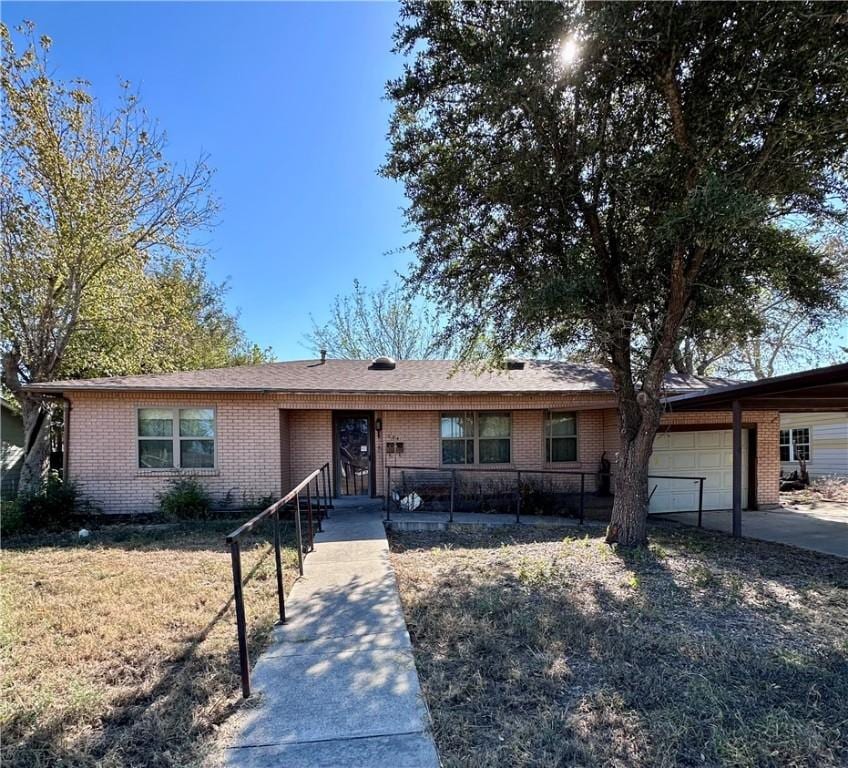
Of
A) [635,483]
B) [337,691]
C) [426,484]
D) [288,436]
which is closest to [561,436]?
[426,484]

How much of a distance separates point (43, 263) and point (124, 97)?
4242 millimetres

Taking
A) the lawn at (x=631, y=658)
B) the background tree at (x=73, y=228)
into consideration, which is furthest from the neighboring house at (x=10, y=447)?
the lawn at (x=631, y=658)

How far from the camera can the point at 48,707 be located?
9.99ft

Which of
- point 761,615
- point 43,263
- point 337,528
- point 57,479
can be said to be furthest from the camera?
point 43,263

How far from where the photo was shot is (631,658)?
11.8 feet

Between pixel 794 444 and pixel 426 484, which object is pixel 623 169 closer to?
pixel 426 484

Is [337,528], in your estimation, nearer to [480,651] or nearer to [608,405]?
[480,651]

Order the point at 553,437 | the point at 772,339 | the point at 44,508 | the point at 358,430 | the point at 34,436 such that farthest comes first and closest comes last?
the point at 772,339 < the point at 553,437 < the point at 358,430 < the point at 34,436 < the point at 44,508

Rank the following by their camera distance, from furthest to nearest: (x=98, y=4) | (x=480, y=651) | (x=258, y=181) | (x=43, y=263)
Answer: (x=258, y=181) < (x=43, y=263) < (x=98, y=4) < (x=480, y=651)

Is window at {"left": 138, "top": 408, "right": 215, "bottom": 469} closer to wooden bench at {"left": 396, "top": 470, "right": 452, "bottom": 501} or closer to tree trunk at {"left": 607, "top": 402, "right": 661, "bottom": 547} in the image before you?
wooden bench at {"left": 396, "top": 470, "right": 452, "bottom": 501}

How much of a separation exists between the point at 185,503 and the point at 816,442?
2128 centimetres

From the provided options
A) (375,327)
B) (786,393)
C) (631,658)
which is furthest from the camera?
(375,327)

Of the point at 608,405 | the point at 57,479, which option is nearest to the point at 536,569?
the point at 608,405

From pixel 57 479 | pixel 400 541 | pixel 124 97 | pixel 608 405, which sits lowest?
pixel 400 541
